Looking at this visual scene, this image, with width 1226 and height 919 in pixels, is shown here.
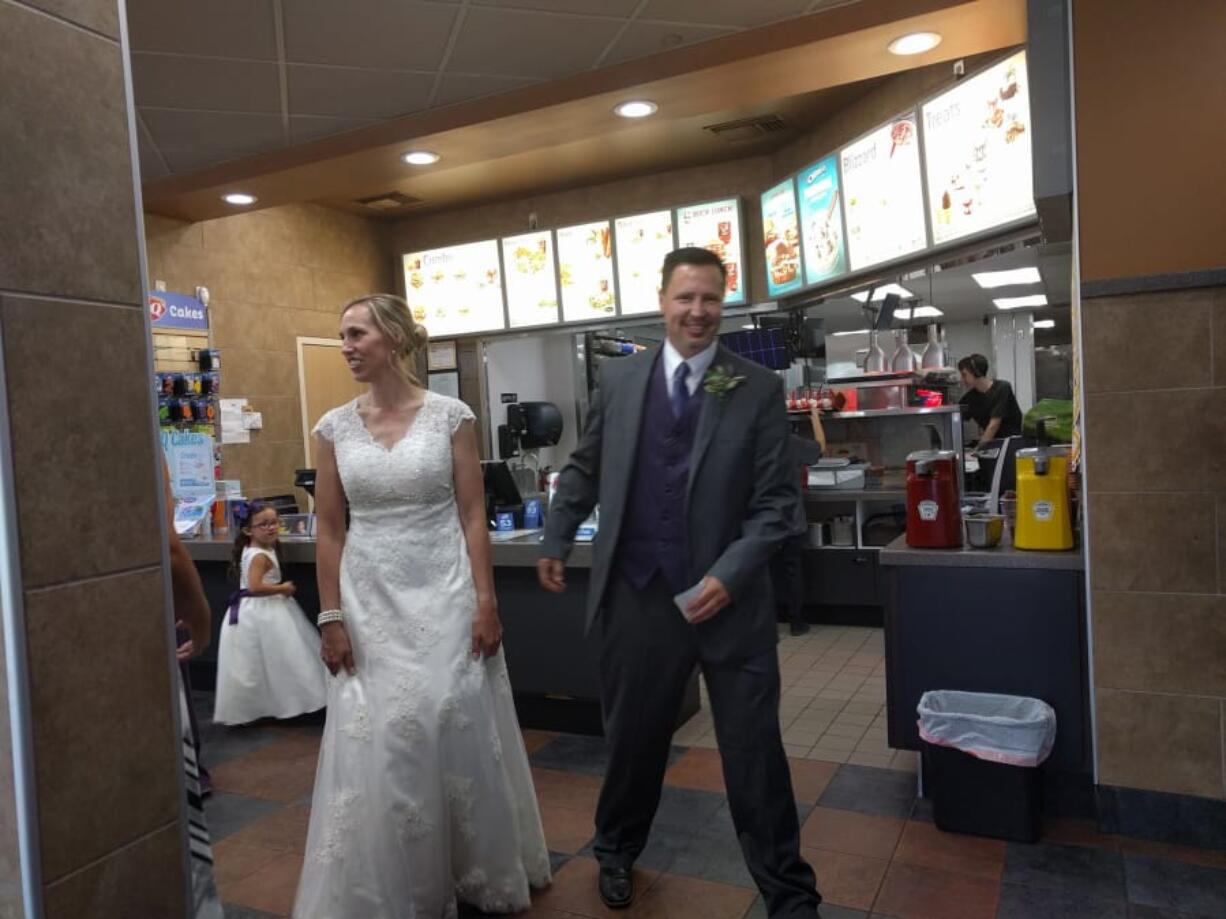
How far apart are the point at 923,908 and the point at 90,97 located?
262 cm

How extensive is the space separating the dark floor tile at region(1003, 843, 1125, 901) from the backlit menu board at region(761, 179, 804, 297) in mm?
4145

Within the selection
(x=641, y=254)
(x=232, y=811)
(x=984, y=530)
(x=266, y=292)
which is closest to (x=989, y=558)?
(x=984, y=530)

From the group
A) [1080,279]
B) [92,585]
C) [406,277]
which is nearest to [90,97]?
[92,585]

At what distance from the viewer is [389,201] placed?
762 cm

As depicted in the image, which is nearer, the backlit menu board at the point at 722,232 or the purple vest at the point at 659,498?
the purple vest at the point at 659,498

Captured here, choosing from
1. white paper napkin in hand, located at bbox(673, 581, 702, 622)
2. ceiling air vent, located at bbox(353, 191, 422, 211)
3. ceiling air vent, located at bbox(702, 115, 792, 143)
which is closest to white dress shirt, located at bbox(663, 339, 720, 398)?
white paper napkin in hand, located at bbox(673, 581, 702, 622)

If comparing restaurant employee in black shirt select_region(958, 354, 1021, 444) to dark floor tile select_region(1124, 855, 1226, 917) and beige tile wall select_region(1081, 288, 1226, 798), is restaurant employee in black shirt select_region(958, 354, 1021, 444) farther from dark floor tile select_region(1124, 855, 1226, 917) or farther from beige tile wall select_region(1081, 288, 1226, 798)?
dark floor tile select_region(1124, 855, 1226, 917)

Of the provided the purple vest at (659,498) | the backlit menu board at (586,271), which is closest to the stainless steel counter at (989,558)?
the purple vest at (659,498)

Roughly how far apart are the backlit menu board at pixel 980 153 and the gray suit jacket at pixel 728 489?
7.88 ft

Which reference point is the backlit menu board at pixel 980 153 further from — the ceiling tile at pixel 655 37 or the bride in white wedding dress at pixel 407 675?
the bride in white wedding dress at pixel 407 675

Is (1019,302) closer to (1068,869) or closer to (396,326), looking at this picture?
(1068,869)

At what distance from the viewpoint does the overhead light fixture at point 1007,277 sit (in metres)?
8.88

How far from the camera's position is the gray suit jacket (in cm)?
229

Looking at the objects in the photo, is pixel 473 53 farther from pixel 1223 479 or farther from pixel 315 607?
pixel 1223 479
